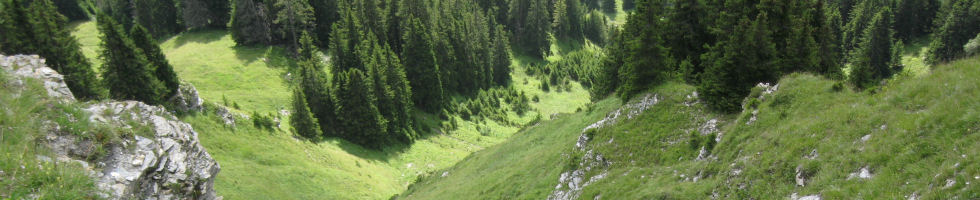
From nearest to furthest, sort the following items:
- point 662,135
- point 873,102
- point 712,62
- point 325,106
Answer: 1. point 873,102
2. point 662,135
3. point 712,62
4. point 325,106

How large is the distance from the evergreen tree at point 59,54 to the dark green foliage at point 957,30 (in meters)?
112

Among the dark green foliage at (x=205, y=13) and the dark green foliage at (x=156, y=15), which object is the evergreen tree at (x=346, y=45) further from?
the dark green foliage at (x=156, y=15)

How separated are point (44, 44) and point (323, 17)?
44.8m

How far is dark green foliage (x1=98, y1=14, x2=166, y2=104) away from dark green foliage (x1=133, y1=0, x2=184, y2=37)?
56904 mm

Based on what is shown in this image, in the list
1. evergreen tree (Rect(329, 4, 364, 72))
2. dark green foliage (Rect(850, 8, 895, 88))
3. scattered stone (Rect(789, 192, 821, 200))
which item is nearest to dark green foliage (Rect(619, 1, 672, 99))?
scattered stone (Rect(789, 192, 821, 200))

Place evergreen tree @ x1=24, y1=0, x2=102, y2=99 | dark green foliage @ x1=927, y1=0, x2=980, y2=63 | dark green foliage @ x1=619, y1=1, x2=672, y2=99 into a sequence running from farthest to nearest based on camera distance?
1. dark green foliage @ x1=927, y1=0, x2=980, y2=63
2. evergreen tree @ x1=24, y1=0, x2=102, y2=99
3. dark green foliage @ x1=619, y1=1, x2=672, y2=99

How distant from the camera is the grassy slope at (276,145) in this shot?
38594 millimetres

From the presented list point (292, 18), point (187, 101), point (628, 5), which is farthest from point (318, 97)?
point (628, 5)

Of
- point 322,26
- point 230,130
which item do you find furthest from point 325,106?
point 322,26

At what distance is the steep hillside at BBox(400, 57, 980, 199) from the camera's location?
11477 millimetres

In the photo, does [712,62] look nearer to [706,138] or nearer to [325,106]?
[706,138]

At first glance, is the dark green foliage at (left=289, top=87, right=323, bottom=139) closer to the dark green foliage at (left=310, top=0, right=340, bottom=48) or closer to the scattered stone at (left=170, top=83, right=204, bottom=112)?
the scattered stone at (left=170, top=83, right=204, bottom=112)

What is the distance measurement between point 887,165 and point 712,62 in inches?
579

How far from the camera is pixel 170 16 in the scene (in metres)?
90.1
